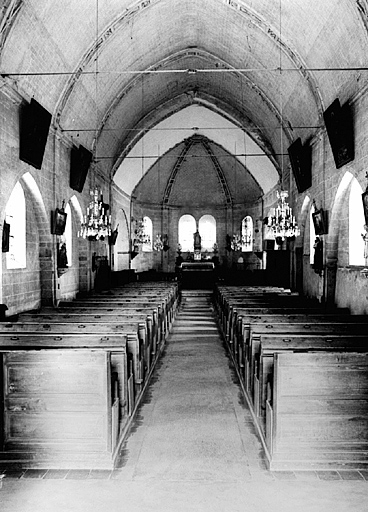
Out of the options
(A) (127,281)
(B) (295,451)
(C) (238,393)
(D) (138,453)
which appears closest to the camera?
(B) (295,451)

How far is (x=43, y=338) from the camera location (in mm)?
7203

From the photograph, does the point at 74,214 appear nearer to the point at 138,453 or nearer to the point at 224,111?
the point at 224,111

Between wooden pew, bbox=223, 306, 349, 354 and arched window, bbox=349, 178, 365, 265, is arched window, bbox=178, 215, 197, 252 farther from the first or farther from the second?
wooden pew, bbox=223, 306, 349, 354

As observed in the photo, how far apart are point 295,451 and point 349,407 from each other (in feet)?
2.49

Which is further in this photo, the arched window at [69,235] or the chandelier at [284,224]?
the arched window at [69,235]

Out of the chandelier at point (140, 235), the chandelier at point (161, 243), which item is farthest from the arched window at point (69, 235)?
the chandelier at point (161, 243)

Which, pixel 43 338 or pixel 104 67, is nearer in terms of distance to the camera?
pixel 43 338

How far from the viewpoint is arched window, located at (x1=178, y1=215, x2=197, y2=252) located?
1351 inches

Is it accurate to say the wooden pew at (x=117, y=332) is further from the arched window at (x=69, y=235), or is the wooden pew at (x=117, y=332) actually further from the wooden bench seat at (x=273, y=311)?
the arched window at (x=69, y=235)

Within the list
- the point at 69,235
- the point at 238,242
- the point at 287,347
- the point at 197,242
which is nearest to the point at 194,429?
the point at 287,347

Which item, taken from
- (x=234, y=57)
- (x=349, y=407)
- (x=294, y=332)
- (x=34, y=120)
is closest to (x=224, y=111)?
(x=234, y=57)

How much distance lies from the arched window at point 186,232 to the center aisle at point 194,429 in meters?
23.5

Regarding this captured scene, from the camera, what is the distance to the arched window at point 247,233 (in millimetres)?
30719

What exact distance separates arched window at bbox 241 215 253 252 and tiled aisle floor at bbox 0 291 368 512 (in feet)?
77.4
